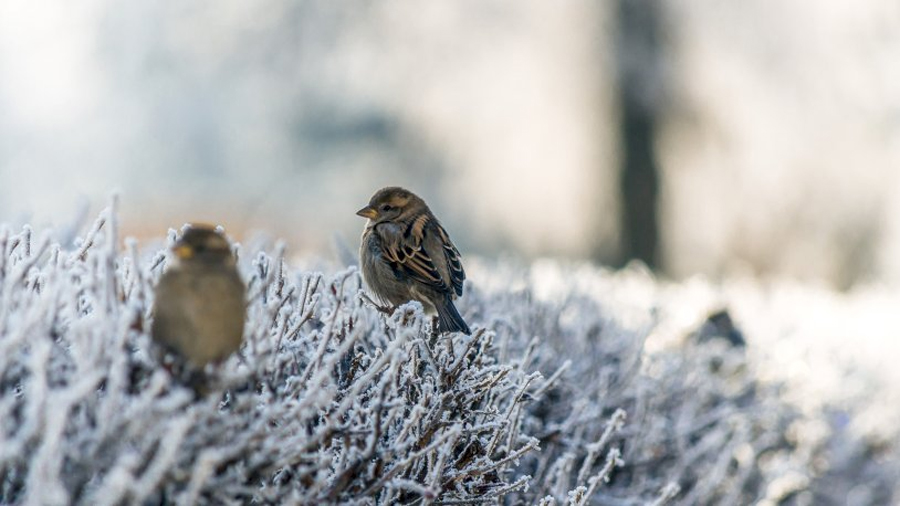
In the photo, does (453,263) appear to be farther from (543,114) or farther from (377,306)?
(543,114)

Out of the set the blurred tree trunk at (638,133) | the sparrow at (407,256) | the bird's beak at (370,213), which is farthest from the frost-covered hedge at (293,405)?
the blurred tree trunk at (638,133)

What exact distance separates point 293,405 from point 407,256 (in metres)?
1.70

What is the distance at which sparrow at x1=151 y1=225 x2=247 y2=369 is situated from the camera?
6.91 feet

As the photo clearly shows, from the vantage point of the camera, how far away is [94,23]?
66.9ft

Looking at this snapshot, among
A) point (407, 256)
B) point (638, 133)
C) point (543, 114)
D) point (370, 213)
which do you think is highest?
point (543, 114)

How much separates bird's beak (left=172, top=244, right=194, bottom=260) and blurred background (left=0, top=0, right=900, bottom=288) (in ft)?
46.0

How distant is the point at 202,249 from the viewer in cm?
216

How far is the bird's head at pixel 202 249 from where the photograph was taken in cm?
214

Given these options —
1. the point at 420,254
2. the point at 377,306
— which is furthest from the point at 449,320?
the point at 420,254

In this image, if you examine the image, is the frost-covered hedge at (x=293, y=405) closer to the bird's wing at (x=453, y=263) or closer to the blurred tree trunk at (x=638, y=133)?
the bird's wing at (x=453, y=263)

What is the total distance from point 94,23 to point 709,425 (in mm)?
17668

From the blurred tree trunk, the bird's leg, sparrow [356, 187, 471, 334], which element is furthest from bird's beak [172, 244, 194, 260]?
the blurred tree trunk

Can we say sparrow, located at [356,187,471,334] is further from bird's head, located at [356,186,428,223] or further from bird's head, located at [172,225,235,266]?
bird's head, located at [172,225,235,266]

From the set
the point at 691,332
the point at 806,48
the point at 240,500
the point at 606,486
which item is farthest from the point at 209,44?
the point at 240,500
